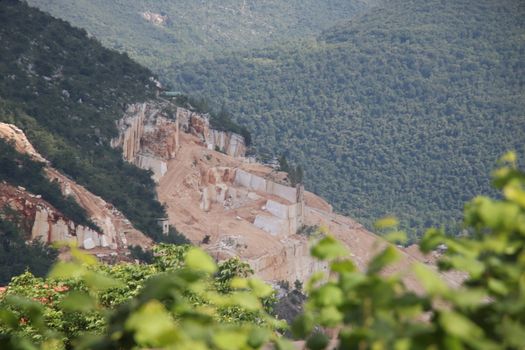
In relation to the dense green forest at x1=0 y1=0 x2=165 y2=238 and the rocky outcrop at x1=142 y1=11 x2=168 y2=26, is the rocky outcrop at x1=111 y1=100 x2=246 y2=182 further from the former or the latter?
the rocky outcrop at x1=142 y1=11 x2=168 y2=26

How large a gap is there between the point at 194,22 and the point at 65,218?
116 m

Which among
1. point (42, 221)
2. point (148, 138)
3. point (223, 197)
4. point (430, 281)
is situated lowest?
point (223, 197)

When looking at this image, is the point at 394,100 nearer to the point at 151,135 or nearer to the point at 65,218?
the point at 151,135

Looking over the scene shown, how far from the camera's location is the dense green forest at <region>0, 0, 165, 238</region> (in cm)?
3959

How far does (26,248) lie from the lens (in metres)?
30.1

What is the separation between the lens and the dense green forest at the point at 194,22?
387 feet

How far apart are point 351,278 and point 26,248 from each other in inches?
1097

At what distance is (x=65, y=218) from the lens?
33406mm

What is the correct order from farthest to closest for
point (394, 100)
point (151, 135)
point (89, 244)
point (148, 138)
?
point (394, 100), point (148, 138), point (151, 135), point (89, 244)

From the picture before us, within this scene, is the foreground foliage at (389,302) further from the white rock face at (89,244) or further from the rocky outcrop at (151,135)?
the rocky outcrop at (151,135)

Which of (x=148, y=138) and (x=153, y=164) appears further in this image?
(x=148, y=138)

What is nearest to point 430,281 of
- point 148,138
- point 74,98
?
point 74,98

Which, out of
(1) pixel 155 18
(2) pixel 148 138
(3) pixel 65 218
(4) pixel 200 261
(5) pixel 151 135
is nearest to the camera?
(4) pixel 200 261

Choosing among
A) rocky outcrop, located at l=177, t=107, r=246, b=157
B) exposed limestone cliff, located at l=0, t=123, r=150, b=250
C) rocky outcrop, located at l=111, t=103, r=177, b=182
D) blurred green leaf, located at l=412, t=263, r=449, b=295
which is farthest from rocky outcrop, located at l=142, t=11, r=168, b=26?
blurred green leaf, located at l=412, t=263, r=449, b=295
